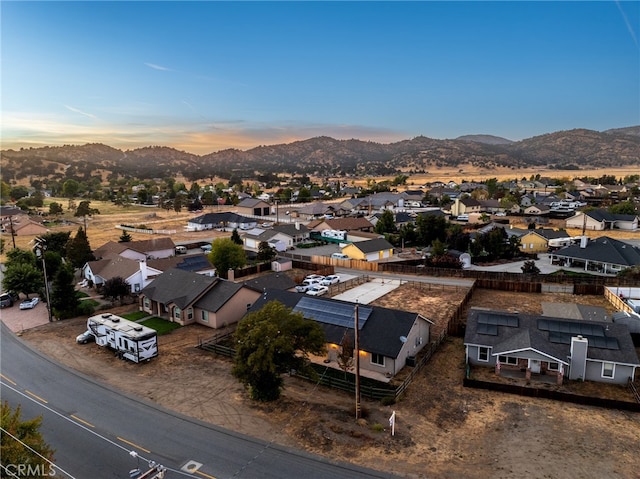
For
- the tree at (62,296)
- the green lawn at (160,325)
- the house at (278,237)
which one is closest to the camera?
the green lawn at (160,325)

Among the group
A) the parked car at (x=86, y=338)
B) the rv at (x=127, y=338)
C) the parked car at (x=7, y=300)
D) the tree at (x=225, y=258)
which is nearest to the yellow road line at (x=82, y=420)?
the rv at (x=127, y=338)

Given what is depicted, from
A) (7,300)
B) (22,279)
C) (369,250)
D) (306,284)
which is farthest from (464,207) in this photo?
(7,300)

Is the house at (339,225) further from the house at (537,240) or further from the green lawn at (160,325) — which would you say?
the green lawn at (160,325)

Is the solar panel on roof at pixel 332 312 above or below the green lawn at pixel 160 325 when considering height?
above

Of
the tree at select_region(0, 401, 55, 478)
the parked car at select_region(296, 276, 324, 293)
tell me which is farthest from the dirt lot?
the parked car at select_region(296, 276, 324, 293)

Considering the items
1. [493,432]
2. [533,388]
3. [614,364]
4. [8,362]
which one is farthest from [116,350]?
[614,364]

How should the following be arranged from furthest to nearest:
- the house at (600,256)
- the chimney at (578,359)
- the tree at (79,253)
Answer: the tree at (79,253)
the house at (600,256)
the chimney at (578,359)

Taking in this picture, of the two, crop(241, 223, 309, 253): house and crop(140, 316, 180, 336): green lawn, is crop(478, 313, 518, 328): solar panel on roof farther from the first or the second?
crop(241, 223, 309, 253): house

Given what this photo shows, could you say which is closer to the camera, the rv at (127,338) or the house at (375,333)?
the house at (375,333)
